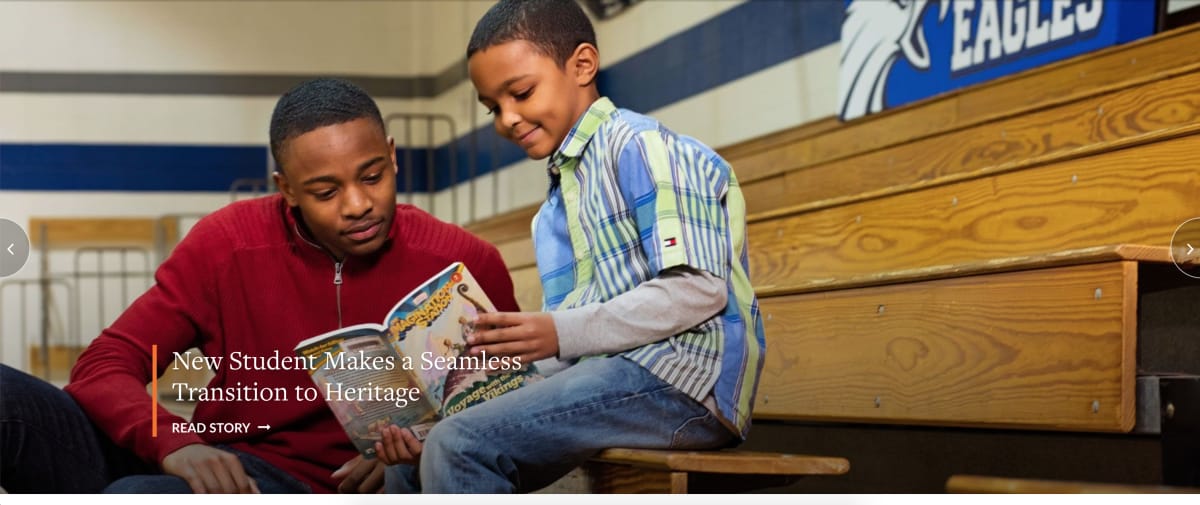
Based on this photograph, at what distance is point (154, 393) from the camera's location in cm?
145

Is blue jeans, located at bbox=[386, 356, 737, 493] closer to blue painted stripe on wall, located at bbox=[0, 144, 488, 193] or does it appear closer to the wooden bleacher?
the wooden bleacher

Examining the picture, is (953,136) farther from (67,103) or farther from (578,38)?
(67,103)

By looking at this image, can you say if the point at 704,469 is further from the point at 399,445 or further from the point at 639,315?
the point at 399,445

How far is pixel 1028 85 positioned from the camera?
261 centimetres

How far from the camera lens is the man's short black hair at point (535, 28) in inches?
58.1

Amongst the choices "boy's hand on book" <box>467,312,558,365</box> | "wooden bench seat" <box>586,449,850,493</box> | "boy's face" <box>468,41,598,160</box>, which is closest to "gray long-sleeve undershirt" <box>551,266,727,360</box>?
"boy's hand on book" <box>467,312,558,365</box>

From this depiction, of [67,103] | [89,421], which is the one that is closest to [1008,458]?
[89,421]

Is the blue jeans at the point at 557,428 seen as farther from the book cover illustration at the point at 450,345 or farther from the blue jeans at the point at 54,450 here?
the blue jeans at the point at 54,450

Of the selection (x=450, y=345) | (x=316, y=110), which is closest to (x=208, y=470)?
(x=450, y=345)

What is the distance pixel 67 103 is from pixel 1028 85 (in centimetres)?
580

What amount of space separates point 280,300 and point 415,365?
10.3 inches

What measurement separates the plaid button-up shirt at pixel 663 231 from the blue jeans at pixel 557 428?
28 millimetres

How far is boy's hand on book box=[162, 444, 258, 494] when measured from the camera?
1339 millimetres

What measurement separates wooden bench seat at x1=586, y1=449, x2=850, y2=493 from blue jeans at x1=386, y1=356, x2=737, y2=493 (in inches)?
1.4
